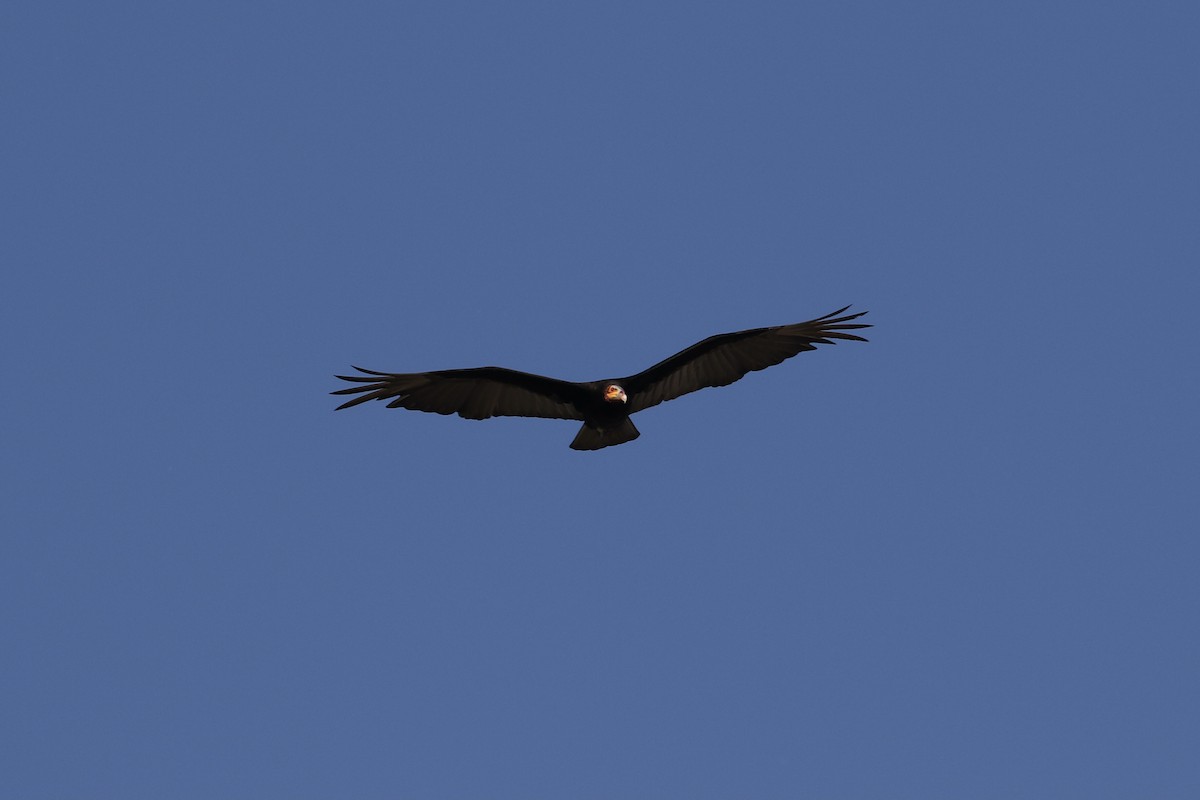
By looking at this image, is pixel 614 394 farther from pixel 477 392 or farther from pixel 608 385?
pixel 477 392

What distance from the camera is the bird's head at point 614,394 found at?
21188mm

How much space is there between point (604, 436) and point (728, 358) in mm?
2430

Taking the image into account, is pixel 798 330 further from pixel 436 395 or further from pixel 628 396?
pixel 436 395

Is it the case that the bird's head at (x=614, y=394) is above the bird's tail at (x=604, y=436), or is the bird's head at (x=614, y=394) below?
above

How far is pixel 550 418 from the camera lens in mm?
21891

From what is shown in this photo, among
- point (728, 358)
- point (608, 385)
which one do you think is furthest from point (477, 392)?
point (728, 358)

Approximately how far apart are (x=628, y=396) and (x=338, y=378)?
471 centimetres

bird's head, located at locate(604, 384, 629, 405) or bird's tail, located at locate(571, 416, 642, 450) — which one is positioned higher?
bird's head, located at locate(604, 384, 629, 405)

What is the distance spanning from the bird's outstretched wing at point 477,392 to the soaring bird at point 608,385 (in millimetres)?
15

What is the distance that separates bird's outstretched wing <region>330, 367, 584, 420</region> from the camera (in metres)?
20.4

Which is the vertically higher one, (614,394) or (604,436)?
(614,394)

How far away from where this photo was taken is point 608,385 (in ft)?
70.1

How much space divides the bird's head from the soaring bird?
2 cm

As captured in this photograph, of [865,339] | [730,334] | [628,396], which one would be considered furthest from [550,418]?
[865,339]
